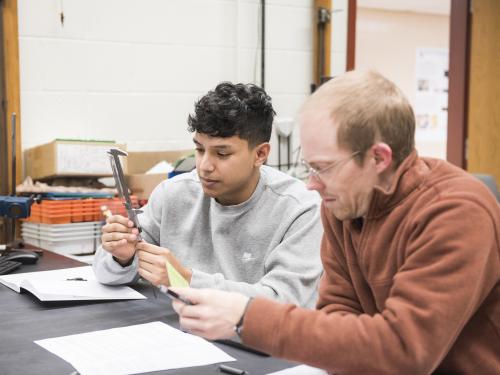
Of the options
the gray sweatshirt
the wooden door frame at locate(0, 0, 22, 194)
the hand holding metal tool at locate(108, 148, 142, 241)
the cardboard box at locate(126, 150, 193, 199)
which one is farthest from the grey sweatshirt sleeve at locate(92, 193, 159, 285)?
the wooden door frame at locate(0, 0, 22, 194)

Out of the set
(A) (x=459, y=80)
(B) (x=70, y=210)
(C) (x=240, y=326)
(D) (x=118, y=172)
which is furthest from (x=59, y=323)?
(A) (x=459, y=80)

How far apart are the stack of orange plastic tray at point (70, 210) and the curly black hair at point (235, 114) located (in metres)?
0.98

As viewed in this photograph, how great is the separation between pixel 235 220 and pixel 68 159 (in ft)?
4.06

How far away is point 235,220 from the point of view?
1802mm

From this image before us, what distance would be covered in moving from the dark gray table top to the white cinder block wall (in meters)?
1.38

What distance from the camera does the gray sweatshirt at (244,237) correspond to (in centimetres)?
162

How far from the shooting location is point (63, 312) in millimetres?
1569

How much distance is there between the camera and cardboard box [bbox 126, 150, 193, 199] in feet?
9.27

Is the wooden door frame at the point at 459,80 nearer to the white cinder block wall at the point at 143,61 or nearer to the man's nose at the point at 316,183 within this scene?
the white cinder block wall at the point at 143,61

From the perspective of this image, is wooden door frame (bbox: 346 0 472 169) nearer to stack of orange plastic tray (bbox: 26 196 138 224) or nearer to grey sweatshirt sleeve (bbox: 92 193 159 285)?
stack of orange plastic tray (bbox: 26 196 138 224)

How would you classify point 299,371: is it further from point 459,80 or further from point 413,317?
point 459,80

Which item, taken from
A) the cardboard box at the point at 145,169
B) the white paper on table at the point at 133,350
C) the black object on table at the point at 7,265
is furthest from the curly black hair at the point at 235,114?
the cardboard box at the point at 145,169

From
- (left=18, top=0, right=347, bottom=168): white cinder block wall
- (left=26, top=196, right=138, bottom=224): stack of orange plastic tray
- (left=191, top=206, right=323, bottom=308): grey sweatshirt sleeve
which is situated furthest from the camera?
(left=18, top=0, right=347, bottom=168): white cinder block wall

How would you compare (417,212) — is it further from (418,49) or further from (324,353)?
(418,49)
